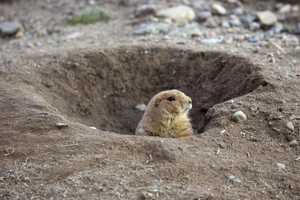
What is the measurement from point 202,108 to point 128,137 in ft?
8.06

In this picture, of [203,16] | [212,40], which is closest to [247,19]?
[203,16]

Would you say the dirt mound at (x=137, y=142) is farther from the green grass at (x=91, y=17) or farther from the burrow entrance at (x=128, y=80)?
the green grass at (x=91, y=17)

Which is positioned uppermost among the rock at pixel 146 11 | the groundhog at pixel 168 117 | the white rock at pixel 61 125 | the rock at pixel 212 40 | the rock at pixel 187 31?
the rock at pixel 146 11

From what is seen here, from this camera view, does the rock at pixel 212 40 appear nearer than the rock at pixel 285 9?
Yes

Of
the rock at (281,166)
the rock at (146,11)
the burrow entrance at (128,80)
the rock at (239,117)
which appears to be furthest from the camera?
the rock at (146,11)

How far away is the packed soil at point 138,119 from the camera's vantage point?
17.1 ft

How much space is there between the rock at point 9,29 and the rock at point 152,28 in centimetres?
244

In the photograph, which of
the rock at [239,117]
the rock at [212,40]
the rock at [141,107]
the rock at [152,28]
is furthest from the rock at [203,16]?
the rock at [239,117]

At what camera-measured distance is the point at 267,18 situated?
34.0ft

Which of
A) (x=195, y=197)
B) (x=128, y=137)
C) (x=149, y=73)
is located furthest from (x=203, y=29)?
(x=195, y=197)

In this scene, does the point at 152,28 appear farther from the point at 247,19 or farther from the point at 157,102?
the point at 157,102

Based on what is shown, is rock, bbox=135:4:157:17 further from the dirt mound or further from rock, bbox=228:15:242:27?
the dirt mound

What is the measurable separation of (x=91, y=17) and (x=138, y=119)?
3.19m

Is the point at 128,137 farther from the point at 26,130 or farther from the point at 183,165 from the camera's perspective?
the point at 26,130
